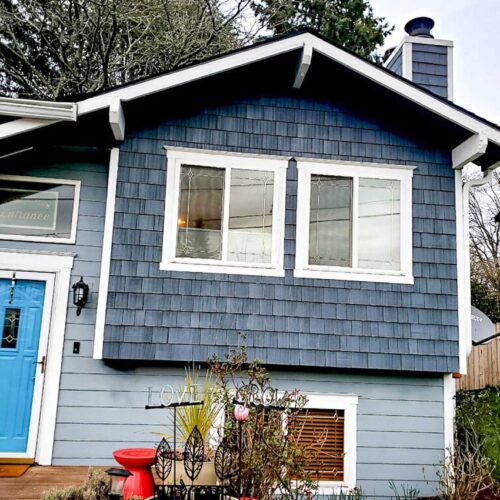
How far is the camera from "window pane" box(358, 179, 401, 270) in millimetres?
6074

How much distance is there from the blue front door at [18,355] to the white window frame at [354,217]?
2.80m

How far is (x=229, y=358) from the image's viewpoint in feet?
18.4

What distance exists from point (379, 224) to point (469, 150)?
1.27m

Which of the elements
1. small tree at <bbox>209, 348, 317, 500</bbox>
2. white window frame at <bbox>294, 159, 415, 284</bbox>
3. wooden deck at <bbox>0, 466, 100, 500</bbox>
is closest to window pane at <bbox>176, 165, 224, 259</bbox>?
white window frame at <bbox>294, 159, 415, 284</bbox>

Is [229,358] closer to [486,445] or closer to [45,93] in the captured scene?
[486,445]

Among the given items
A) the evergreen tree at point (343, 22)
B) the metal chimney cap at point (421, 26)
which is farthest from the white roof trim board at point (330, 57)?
the evergreen tree at point (343, 22)

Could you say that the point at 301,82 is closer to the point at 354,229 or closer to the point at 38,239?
the point at 354,229

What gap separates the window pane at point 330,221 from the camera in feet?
19.8

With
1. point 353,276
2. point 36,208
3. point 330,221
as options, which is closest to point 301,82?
point 330,221

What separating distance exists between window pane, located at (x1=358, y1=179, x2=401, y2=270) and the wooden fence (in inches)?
217

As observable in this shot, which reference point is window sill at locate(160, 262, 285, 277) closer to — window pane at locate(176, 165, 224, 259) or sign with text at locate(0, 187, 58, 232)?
window pane at locate(176, 165, 224, 259)

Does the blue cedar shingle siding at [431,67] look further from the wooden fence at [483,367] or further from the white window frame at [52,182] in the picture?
the wooden fence at [483,367]

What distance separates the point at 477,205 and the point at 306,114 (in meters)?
16.6

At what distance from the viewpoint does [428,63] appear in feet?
23.8
